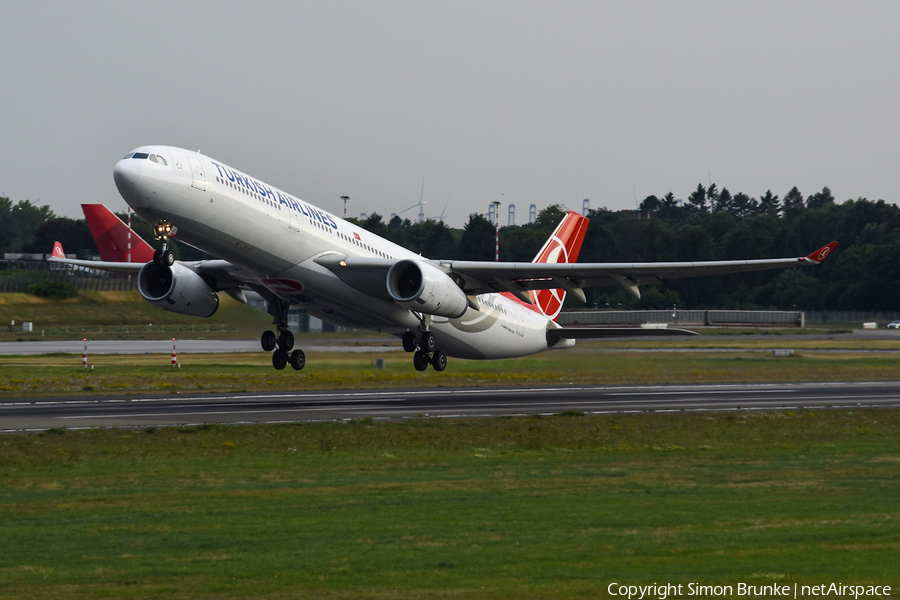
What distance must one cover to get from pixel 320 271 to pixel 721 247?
78.6 metres

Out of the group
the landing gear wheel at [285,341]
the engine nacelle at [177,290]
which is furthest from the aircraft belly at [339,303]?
the engine nacelle at [177,290]

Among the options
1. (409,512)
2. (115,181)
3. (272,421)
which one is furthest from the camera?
(272,421)

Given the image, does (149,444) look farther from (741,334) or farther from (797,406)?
(741,334)

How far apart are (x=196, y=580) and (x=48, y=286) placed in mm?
74747

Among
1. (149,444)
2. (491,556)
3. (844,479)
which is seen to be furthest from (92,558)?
(844,479)

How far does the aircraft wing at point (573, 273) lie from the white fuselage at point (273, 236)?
1.72 metres

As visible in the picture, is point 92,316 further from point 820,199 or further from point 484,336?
point 820,199

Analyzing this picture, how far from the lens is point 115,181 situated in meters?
24.6

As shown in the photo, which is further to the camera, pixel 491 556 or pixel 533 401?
pixel 533 401

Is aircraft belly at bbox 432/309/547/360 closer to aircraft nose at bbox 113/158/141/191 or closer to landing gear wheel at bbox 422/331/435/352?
landing gear wheel at bbox 422/331/435/352

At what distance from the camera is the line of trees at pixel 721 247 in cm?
8875

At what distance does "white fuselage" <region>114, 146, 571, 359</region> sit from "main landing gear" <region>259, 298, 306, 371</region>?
2.32 metres

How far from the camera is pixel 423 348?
34.8 m

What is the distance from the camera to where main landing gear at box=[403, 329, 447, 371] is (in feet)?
114
